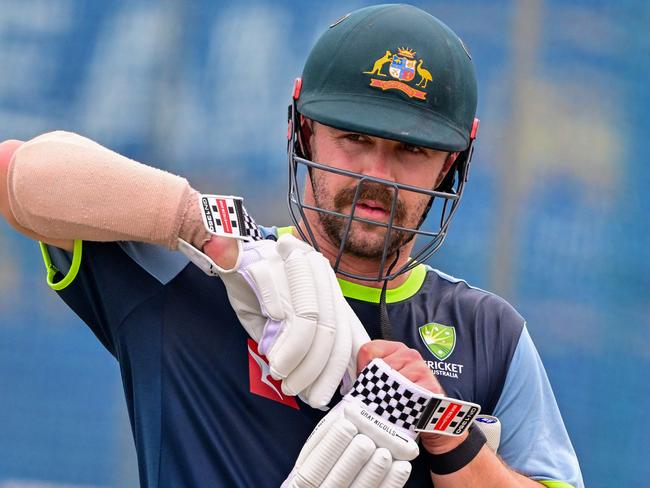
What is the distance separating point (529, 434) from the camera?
6.42 feet

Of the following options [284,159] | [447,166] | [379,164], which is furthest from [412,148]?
[284,159]

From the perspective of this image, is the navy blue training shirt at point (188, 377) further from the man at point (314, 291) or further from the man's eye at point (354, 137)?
the man's eye at point (354, 137)

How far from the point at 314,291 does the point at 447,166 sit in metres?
0.60

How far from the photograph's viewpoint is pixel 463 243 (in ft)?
10.1

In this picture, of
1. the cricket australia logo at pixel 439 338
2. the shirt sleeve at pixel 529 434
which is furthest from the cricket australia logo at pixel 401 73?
the shirt sleeve at pixel 529 434

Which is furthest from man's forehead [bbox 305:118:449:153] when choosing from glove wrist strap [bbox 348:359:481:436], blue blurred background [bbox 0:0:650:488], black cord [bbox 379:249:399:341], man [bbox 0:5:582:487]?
blue blurred background [bbox 0:0:650:488]

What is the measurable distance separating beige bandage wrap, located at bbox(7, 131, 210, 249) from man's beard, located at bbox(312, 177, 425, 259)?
35 cm

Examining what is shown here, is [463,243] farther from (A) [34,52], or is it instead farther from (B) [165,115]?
(A) [34,52]

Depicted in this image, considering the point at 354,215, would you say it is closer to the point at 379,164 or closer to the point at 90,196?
the point at 379,164

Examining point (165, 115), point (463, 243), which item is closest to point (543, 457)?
point (463, 243)

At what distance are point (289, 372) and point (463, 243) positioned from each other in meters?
1.51

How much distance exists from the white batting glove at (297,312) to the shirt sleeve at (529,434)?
0.38 metres

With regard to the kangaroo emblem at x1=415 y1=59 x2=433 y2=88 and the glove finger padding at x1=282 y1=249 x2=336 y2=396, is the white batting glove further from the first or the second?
the kangaroo emblem at x1=415 y1=59 x2=433 y2=88

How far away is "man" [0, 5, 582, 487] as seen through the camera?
65.2 inches
